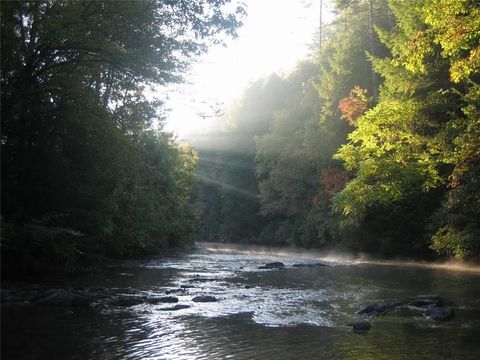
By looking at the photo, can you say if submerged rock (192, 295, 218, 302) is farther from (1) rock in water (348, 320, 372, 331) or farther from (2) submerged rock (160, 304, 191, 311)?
(1) rock in water (348, 320, 372, 331)

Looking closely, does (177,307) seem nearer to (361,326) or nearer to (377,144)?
(361,326)

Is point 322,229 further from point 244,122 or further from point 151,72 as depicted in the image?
point 244,122

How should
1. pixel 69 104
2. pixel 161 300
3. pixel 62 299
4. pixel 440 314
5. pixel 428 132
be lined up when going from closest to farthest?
pixel 440 314 → pixel 62 299 → pixel 161 300 → pixel 69 104 → pixel 428 132

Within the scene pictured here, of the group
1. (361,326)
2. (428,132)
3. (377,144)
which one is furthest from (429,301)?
(428,132)

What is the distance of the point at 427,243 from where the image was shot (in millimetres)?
30266

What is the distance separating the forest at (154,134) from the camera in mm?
17078

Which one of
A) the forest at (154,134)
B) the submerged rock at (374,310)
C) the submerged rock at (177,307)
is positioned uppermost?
the forest at (154,134)

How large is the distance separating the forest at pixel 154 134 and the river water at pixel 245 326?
337 centimetres

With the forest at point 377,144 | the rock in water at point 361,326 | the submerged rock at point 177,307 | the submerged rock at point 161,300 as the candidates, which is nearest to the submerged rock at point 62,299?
the submerged rock at point 161,300

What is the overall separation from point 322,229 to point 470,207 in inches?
814

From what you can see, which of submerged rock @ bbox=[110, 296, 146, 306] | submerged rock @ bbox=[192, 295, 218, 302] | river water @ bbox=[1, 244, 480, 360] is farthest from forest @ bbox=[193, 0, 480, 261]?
submerged rock @ bbox=[110, 296, 146, 306]

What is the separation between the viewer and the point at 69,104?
63.1ft

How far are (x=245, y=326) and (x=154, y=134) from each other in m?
30.7

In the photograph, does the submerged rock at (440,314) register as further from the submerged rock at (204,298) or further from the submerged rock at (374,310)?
the submerged rock at (204,298)
